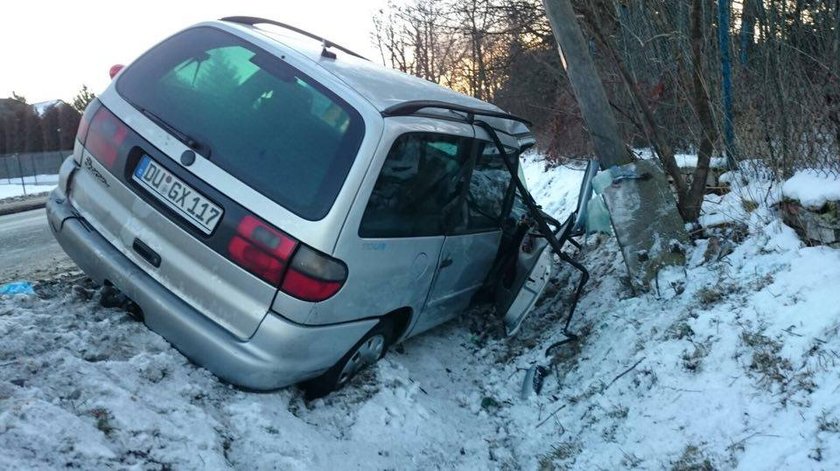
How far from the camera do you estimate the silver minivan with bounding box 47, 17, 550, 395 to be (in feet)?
10.2

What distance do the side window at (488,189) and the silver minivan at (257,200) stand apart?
64 cm

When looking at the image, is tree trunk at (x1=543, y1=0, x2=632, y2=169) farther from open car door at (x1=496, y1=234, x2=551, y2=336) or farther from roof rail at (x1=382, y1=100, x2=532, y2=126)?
roof rail at (x1=382, y1=100, x2=532, y2=126)

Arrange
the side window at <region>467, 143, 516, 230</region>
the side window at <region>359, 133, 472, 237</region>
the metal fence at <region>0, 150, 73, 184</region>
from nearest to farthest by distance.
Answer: the side window at <region>359, 133, 472, 237</region>, the side window at <region>467, 143, 516, 230</region>, the metal fence at <region>0, 150, 73, 184</region>

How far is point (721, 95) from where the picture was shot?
222 inches

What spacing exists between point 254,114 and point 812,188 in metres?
3.62

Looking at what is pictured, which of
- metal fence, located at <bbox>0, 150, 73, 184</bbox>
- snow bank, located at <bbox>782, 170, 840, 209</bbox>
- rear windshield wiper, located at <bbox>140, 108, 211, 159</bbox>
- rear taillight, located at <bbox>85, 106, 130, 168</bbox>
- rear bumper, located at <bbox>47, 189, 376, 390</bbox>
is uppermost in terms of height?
snow bank, located at <bbox>782, 170, 840, 209</bbox>

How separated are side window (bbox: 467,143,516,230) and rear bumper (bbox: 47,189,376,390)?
4.89 ft

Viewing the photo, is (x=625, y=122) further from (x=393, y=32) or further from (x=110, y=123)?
(x=393, y=32)

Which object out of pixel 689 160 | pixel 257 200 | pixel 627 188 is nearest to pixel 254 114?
pixel 257 200

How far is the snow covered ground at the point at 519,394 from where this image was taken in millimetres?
2717

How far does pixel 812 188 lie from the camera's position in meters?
4.33

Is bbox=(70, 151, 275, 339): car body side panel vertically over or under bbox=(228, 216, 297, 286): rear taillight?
under

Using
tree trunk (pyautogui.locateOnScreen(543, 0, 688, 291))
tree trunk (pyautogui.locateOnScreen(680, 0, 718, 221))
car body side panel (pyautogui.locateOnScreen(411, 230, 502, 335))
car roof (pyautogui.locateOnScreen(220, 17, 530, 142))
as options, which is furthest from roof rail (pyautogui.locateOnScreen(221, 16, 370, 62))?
tree trunk (pyautogui.locateOnScreen(680, 0, 718, 221))

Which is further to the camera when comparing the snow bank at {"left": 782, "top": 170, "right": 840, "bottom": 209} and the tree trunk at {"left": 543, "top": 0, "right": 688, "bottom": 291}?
the tree trunk at {"left": 543, "top": 0, "right": 688, "bottom": 291}
